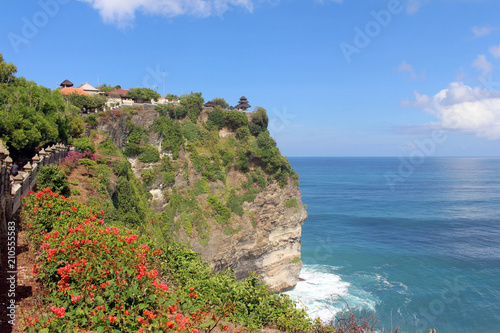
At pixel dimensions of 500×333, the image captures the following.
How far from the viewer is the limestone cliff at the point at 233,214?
113 feet

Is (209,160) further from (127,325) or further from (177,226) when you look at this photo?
(127,325)

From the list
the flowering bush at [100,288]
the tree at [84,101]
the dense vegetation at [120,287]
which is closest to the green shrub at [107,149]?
the tree at [84,101]

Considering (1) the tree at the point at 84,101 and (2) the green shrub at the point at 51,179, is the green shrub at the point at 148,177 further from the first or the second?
(2) the green shrub at the point at 51,179

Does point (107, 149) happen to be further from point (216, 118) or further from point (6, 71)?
point (216, 118)

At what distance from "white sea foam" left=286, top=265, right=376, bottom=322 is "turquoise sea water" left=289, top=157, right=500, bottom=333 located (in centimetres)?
11

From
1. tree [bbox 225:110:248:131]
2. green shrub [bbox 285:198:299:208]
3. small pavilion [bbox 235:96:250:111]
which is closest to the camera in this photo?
green shrub [bbox 285:198:299:208]

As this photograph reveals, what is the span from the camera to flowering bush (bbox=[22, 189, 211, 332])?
5422 millimetres

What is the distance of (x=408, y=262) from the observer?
4334cm

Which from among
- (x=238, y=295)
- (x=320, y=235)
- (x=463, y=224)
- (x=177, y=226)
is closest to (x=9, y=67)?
(x=177, y=226)

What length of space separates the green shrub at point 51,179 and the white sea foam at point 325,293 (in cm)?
2576

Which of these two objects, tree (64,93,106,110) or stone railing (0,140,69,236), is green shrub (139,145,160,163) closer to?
tree (64,93,106,110)

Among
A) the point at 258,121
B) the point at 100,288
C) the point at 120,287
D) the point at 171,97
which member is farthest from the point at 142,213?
the point at 258,121

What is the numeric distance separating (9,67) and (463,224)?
236 ft

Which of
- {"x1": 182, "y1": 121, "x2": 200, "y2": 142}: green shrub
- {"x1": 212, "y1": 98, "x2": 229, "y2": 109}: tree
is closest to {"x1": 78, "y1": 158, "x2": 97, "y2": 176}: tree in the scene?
{"x1": 182, "y1": 121, "x2": 200, "y2": 142}: green shrub
